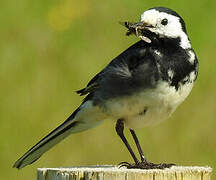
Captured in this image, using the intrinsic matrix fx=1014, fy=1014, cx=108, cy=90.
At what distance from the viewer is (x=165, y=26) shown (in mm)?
7500

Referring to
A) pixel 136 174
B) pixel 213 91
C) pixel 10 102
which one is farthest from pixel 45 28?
pixel 136 174

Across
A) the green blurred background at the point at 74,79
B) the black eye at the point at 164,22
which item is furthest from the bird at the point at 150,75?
the green blurred background at the point at 74,79

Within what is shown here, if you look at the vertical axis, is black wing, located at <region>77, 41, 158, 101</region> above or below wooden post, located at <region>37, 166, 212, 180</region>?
above

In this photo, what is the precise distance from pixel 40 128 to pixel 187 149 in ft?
5.15

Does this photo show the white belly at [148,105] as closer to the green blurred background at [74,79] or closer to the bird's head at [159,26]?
the bird's head at [159,26]

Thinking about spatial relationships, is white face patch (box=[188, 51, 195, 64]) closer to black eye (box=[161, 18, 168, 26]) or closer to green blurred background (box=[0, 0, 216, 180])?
black eye (box=[161, 18, 168, 26])

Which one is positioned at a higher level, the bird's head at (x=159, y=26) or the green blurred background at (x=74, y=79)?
the green blurred background at (x=74, y=79)

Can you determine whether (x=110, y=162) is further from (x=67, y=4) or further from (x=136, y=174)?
(x=136, y=174)

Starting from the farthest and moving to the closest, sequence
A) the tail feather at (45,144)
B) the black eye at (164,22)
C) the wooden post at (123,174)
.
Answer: the tail feather at (45,144) < the black eye at (164,22) < the wooden post at (123,174)

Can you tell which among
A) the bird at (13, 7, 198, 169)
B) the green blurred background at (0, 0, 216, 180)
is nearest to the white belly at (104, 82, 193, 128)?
the bird at (13, 7, 198, 169)

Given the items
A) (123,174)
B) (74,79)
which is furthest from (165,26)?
(74,79)

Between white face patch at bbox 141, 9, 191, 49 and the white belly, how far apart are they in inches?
14.6

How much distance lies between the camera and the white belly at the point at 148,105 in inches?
288

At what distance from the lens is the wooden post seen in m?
6.29
